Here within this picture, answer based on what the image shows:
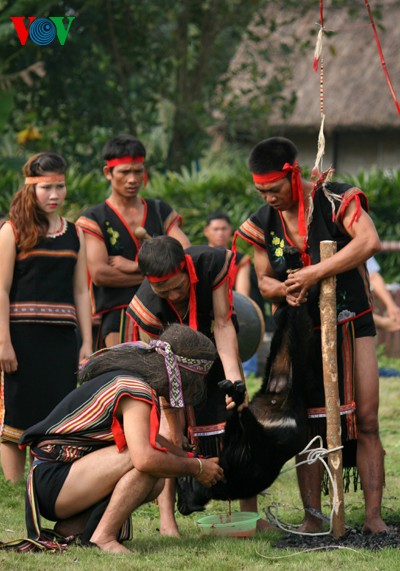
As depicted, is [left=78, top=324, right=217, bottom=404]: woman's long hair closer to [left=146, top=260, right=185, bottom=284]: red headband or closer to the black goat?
[left=146, top=260, right=185, bottom=284]: red headband

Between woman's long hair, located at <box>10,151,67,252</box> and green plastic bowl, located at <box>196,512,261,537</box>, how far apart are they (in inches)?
80.5

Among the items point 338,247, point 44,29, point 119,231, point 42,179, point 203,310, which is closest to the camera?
point 338,247

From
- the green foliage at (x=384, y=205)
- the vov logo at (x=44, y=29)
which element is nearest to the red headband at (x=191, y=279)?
the vov logo at (x=44, y=29)

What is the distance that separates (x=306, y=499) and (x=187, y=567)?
1111 millimetres

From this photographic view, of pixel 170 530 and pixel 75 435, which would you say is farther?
pixel 170 530

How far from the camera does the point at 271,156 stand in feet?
17.4

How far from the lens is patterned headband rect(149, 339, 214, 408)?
15.5ft

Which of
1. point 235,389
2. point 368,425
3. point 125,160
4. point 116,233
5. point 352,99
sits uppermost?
point 352,99

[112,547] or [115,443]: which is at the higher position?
[115,443]

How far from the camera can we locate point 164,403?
5.15 metres

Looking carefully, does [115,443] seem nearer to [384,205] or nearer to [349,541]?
[349,541]

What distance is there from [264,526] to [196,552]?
0.80 meters

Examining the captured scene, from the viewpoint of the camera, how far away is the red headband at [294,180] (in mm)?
5293

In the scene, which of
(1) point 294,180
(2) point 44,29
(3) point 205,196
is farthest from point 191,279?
(3) point 205,196
